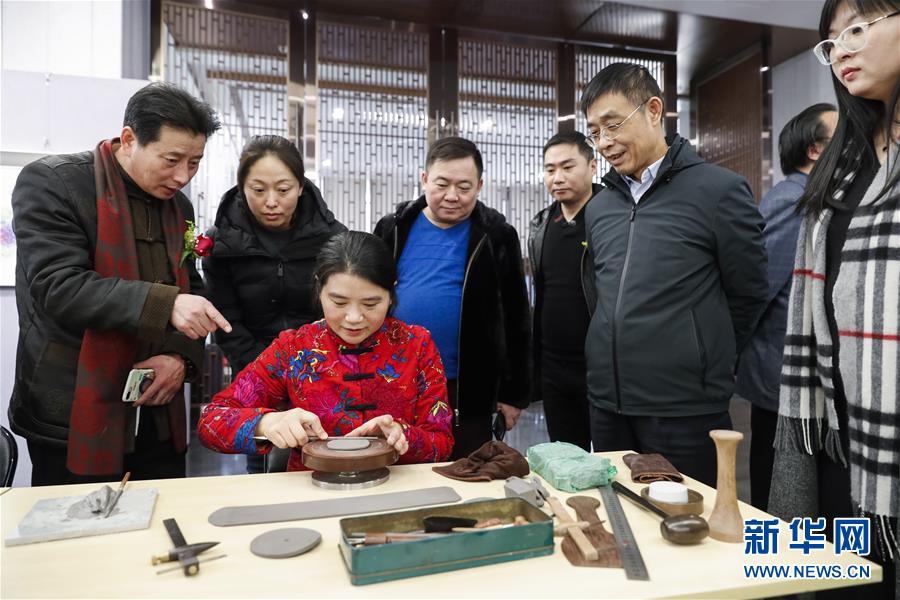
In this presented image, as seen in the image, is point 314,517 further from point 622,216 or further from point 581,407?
point 581,407

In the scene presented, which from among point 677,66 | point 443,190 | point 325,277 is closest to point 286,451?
point 325,277

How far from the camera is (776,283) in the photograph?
2.45 metres

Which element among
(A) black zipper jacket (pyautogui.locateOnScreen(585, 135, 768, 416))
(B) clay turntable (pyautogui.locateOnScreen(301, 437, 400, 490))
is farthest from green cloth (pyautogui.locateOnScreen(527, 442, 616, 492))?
(A) black zipper jacket (pyautogui.locateOnScreen(585, 135, 768, 416))

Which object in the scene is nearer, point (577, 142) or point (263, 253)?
point (263, 253)

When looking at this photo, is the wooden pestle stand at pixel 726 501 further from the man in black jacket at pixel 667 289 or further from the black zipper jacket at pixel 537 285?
the black zipper jacket at pixel 537 285

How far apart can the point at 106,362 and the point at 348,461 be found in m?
0.90

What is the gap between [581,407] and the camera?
2.68m

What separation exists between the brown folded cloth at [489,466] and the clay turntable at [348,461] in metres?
0.15

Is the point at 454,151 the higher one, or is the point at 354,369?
the point at 454,151

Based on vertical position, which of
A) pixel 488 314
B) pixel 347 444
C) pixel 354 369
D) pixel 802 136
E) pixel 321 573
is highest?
pixel 802 136

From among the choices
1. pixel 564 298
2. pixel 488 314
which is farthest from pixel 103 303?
pixel 564 298

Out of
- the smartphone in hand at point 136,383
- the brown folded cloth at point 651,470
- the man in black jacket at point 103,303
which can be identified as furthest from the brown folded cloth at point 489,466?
the smartphone in hand at point 136,383

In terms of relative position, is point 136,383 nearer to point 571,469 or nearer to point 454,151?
point 571,469

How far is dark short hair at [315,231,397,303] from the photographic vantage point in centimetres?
177
